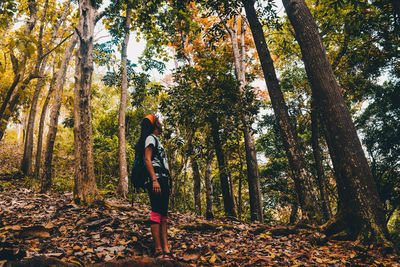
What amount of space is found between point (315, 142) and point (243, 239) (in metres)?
8.78

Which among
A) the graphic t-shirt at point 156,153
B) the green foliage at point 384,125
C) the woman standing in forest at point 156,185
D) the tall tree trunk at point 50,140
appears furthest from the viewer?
the green foliage at point 384,125

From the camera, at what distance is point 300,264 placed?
9.95ft

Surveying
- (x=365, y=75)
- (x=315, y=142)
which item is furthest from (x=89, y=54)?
(x=365, y=75)

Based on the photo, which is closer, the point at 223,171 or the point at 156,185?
the point at 156,185

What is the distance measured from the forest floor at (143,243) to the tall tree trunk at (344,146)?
0.40 metres

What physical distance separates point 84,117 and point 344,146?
18.0 feet

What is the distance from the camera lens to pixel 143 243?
132 inches

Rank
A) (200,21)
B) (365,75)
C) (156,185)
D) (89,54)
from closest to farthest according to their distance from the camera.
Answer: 1. (156,185)
2. (89,54)
3. (365,75)
4. (200,21)

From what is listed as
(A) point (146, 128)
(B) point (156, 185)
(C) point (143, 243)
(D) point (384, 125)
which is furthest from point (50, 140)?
(D) point (384, 125)

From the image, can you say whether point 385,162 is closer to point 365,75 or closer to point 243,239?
point 365,75

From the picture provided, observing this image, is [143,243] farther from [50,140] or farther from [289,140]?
[50,140]

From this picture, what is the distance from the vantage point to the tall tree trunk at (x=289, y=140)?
184 inches

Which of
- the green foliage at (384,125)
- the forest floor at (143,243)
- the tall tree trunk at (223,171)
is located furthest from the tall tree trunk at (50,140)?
the green foliage at (384,125)

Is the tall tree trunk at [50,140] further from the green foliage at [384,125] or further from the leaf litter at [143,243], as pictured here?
the green foliage at [384,125]
